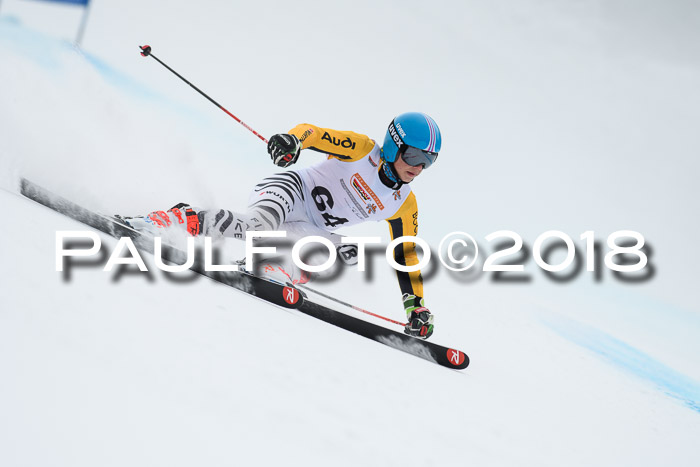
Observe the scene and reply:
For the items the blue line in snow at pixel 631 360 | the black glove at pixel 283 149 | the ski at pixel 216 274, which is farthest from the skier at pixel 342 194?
the blue line in snow at pixel 631 360

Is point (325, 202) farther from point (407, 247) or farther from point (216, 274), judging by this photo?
point (216, 274)

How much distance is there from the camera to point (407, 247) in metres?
4.23

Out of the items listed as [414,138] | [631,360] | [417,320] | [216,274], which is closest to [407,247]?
[417,320]

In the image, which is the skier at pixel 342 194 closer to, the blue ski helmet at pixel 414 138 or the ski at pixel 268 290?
the blue ski helmet at pixel 414 138

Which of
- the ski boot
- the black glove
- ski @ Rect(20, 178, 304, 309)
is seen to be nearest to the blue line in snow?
the ski boot

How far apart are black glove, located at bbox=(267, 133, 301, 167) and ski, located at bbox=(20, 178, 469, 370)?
739 millimetres

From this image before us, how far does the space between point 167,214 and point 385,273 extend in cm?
335

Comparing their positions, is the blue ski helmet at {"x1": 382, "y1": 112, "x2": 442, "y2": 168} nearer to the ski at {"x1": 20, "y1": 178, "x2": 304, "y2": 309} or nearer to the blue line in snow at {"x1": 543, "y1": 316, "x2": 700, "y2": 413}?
the ski at {"x1": 20, "y1": 178, "x2": 304, "y2": 309}

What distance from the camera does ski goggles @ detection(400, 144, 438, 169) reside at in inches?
146

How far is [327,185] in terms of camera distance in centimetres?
409

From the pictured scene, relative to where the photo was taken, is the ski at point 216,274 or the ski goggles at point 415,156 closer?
the ski at point 216,274

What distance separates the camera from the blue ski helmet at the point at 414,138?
3664mm

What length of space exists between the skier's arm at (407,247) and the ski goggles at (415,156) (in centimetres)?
47

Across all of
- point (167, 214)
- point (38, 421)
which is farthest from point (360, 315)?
point (38, 421)
